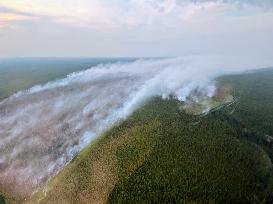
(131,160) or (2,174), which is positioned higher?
(131,160)

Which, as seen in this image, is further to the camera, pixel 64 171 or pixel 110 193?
pixel 64 171

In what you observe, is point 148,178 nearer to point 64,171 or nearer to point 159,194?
point 159,194

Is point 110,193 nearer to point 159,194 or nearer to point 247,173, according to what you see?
point 159,194

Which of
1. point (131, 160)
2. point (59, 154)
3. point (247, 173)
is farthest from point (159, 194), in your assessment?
point (59, 154)

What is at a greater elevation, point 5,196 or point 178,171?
point 178,171

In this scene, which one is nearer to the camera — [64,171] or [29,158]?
[64,171]

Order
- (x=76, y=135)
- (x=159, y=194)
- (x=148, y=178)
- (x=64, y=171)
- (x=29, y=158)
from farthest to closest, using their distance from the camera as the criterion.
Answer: (x=76, y=135), (x=29, y=158), (x=64, y=171), (x=148, y=178), (x=159, y=194)

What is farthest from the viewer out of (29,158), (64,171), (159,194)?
(29,158)

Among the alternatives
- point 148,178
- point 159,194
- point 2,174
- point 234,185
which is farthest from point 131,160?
point 2,174

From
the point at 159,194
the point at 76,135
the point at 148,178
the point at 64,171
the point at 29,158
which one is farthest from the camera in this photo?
the point at 76,135
